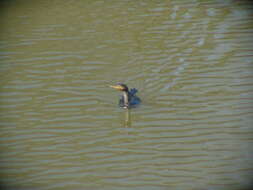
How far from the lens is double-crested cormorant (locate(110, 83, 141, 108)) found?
1148 cm

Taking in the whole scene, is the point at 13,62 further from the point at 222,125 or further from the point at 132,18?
the point at 222,125

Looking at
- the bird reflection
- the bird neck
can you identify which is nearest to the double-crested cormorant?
the bird neck

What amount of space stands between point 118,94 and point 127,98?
2.84 feet

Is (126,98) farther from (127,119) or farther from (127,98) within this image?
(127,119)

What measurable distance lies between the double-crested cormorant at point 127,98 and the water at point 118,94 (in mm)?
215

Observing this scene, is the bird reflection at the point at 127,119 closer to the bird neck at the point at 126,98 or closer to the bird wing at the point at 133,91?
the bird neck at the point at 126,98

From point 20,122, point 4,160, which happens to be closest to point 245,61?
point 20,122

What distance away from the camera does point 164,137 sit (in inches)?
391

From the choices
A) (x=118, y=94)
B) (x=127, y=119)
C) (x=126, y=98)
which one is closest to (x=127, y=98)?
(x=126, y=98)

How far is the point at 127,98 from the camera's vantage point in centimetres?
1151

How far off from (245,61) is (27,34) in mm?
7332

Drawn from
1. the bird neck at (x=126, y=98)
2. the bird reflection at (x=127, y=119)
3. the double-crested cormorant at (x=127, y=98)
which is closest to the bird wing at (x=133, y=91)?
the double-crested cormorant at (x=127, y=98)

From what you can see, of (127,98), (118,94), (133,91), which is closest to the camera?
(127,98)

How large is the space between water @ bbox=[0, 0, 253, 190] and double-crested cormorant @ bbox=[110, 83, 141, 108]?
8.5 inches
